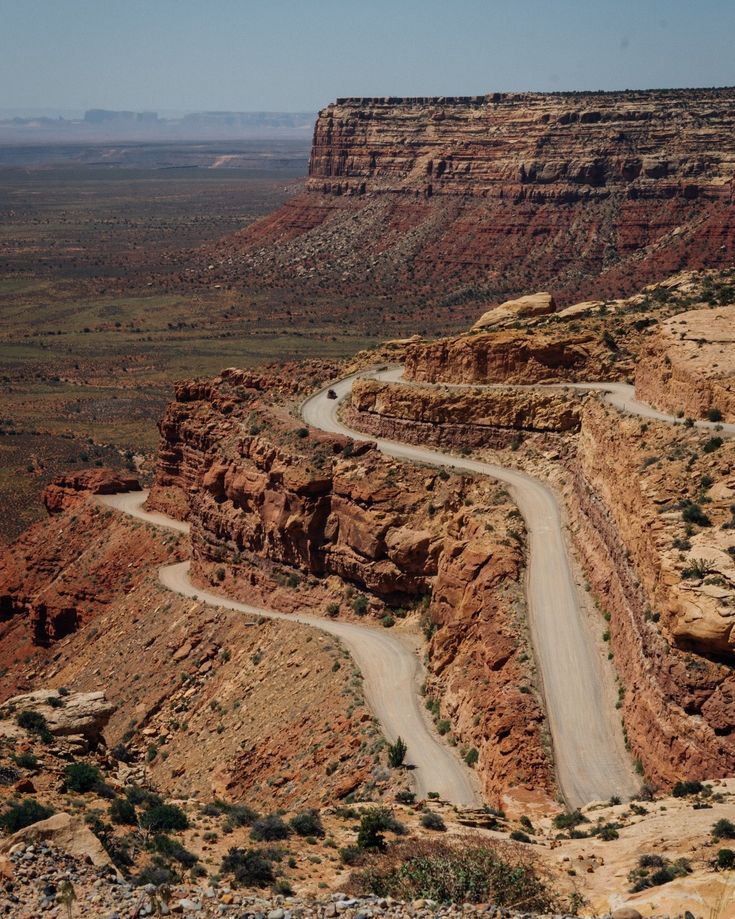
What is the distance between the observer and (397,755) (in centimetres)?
3606

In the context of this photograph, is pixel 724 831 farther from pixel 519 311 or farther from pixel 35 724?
pixel 519 311

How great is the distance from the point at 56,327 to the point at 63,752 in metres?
132

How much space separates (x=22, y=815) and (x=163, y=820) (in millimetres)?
2856

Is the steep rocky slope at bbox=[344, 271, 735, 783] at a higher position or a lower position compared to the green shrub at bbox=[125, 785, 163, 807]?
higher

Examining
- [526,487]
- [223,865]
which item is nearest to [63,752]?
[223,865]

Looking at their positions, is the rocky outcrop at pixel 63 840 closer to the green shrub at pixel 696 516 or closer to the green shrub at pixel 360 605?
the green shrub at pixel 696 516

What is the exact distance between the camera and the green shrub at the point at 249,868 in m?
24.2

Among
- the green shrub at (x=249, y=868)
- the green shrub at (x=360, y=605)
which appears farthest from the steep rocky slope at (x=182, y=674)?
the green shrub at (x=249, y=868)

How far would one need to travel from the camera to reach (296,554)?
174 ft

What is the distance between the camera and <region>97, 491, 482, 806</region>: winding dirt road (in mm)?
35469

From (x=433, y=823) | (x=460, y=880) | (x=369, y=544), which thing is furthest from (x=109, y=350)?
(x=460, y=880)

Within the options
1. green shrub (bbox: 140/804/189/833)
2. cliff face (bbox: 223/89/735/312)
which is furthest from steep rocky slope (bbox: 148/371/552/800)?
cliff face (bbox: 223/89/735/312)

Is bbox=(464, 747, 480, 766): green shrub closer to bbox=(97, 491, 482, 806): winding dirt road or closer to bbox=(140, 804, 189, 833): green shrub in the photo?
bbox=(97, 491, 482, 806): winding dirt road

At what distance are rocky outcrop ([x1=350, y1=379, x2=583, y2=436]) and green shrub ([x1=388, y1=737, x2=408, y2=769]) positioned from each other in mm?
18677
